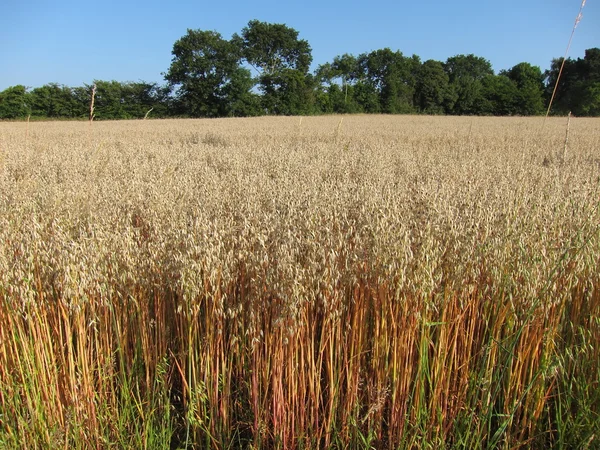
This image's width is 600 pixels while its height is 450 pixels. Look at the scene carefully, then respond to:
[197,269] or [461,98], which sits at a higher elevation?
[461,98]

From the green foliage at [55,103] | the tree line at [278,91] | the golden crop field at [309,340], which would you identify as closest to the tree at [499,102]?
the tree line at [278,91]

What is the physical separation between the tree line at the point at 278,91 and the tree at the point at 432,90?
14 centimetres

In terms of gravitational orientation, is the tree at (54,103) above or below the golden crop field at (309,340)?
above

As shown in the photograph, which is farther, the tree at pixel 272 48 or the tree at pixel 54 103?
the tree at pixel 272 48

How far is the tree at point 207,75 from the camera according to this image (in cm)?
4731

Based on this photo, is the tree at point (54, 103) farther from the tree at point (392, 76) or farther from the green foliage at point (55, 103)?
the tree at point (392, 76)

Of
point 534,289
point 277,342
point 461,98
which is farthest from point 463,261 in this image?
point 461,98

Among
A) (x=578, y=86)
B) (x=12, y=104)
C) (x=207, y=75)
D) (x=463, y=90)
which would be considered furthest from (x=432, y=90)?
(x=12, y=104)

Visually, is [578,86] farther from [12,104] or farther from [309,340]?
[309,340]

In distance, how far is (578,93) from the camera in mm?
51844

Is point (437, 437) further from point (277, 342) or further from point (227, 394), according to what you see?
point (227, 394)

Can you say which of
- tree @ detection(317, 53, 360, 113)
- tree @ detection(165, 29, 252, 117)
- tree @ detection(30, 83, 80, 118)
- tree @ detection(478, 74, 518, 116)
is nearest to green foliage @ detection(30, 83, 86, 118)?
tree @ detection(30, 83, 80, 118)

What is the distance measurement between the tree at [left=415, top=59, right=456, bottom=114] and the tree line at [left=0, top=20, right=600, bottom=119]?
0.14 meters

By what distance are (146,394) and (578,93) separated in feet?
207
